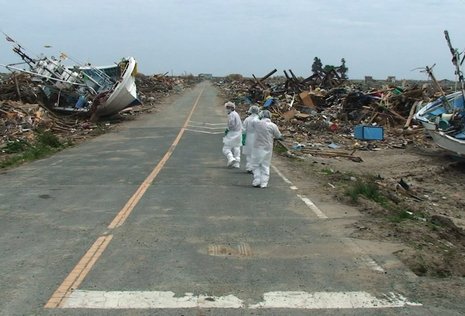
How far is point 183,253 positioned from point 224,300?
1.61m

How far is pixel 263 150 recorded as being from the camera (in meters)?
11.5

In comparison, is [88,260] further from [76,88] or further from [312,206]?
[76,88]

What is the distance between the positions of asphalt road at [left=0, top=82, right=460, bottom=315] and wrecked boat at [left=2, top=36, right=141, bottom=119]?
15.0 m

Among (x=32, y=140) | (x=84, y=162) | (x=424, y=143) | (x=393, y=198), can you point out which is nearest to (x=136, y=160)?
(x=84, y=162)

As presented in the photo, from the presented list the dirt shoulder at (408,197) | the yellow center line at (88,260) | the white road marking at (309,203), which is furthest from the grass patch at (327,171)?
the yellow center line at (88,260)

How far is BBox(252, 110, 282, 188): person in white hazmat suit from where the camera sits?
452 inches

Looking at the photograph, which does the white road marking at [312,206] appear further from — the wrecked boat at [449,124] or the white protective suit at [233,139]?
the wrecked boat at [449,124]

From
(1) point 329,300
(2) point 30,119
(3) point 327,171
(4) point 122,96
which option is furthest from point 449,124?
(2) point 30,119

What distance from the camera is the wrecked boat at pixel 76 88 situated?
27141 mm

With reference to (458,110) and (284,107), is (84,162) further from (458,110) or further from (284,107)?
(284,107)

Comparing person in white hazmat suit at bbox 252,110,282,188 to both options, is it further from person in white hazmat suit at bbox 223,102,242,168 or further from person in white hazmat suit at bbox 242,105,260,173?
person in white hazmat suit at bbox 223,102,242,168

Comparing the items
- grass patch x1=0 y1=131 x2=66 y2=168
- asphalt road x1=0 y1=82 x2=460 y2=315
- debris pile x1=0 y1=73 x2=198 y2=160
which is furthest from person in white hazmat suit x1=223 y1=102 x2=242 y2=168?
debris pile x1=0 y1=73 x2=198 y2=160

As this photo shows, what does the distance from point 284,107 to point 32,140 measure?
56.0 ft

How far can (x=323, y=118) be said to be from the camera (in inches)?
1115
